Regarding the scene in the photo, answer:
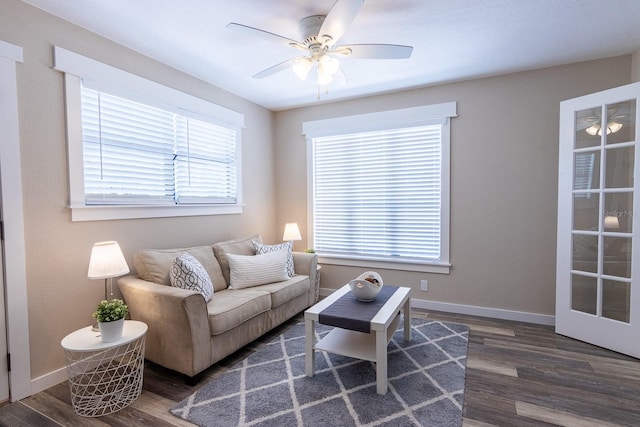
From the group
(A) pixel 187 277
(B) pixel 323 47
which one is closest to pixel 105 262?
(A) pixel 187 277

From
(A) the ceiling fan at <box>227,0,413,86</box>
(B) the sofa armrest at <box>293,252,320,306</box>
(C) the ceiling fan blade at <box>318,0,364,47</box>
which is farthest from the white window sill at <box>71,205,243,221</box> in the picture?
(C) the ceiling fan blade at <box>318,0,364,47</box>

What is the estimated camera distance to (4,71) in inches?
77.9

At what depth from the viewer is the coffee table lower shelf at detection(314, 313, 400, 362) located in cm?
220

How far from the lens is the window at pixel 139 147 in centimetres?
236

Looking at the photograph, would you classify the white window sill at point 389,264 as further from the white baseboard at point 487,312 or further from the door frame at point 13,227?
the door frame at point 13,227

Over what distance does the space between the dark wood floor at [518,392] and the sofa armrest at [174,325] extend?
0.54ft

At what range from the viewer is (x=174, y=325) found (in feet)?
7.21

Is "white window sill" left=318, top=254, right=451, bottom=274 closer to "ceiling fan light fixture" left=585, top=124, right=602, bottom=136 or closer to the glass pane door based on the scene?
the glass pane door

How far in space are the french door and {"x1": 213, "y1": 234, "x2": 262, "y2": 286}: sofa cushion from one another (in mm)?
3083

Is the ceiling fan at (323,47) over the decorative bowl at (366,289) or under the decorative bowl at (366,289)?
over

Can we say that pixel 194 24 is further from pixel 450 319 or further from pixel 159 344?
pixel 450 319

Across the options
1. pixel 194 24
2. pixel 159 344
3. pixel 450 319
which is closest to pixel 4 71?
pixel 194 24

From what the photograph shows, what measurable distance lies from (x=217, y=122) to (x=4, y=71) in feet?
5.87

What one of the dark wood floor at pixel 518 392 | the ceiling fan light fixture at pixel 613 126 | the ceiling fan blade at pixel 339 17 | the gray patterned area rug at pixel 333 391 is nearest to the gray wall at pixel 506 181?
the ceiling fan light fixture at pixel 613 126
